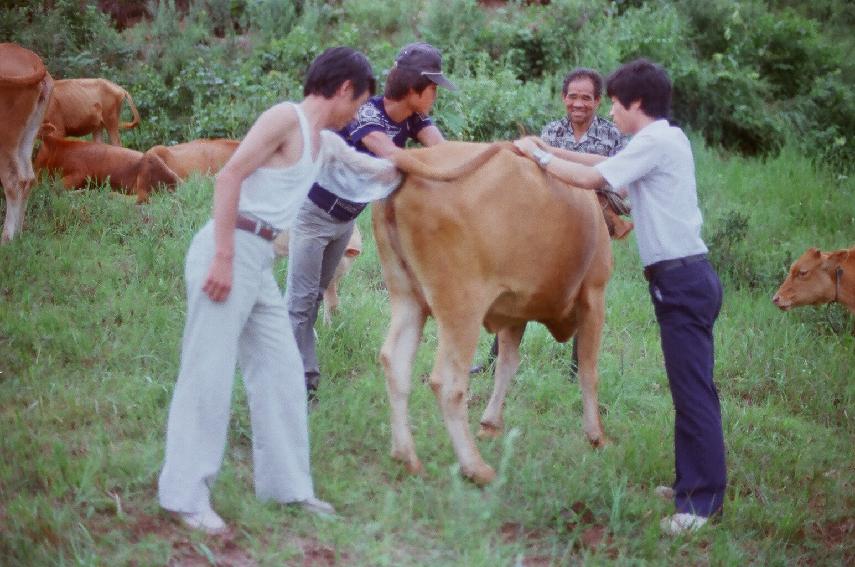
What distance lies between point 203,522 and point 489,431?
194 centimetres

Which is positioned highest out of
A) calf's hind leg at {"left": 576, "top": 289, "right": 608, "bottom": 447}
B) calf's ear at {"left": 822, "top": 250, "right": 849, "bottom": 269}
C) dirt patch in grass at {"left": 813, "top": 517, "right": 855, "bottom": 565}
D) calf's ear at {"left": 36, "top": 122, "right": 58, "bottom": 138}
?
calf's hind leg at {"left": 576, "top": 289, "right": 608, "bottom": 447}

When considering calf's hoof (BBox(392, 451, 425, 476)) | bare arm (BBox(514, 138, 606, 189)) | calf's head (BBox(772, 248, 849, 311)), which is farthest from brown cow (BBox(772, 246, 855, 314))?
calf's hoof (BBox(392, 451, 425, 476))

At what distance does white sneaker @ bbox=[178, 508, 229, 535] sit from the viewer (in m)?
4.23

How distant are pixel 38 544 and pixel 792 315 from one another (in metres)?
6.58

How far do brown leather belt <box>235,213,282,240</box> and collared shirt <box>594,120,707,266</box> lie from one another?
5.11 ft

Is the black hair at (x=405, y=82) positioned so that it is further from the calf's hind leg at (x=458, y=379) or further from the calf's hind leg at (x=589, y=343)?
the calf's hind leg at (x=589, y=343)

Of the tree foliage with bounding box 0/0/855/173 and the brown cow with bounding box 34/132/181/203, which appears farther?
the tree foliage with bounding box 0/0/855/173

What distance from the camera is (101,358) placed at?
6.23 m

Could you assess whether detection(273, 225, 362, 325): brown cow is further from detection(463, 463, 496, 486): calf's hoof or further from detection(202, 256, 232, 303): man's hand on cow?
detection(202, 256, 232, 303): man's hand on cow

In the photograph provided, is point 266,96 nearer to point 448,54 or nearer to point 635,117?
point 448,54

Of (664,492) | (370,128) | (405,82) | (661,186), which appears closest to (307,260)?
(370,128)

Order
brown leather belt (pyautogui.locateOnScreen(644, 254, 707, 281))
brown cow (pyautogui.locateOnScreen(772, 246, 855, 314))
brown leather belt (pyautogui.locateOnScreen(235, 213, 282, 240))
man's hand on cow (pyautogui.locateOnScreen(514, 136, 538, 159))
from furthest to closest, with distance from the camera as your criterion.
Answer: brown cow (pyautogui.locateOnScreen(772, 246, 855, 314))
man's hand on cow (pyautogui.locateOnScreen(514, 136, 538, 159))
brown leather belt (pyautogui.locateOnScreen(644, 254, 707, 281))
brown leather belt (pyautogui.locateOnScreen(235, 213, 282, 240))

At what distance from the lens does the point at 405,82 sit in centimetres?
529

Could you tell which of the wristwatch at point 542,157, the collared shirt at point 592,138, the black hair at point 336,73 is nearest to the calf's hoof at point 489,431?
the wristwatch at point 542,157
